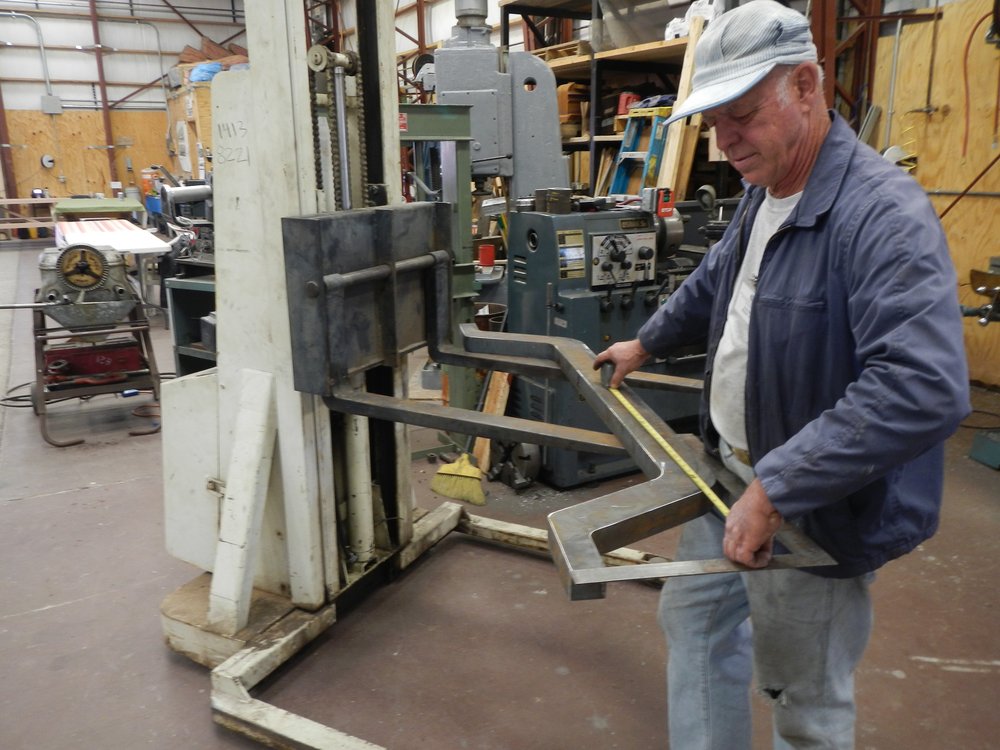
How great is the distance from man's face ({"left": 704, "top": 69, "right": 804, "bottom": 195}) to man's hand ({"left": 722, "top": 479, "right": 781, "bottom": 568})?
0.49m

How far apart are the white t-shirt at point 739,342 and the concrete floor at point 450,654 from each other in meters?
0.91

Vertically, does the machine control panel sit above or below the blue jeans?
above

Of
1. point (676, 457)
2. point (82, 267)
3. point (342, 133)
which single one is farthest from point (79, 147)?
point (676, 457)

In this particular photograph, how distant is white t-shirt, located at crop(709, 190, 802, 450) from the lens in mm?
1248

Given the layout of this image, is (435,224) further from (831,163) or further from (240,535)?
(831,163)

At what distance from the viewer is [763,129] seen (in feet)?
3.58

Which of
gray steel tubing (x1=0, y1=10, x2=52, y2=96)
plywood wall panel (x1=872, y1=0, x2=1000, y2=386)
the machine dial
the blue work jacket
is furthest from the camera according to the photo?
gray steel tubing (x1=0, y1=10, x2=52, y2=96)

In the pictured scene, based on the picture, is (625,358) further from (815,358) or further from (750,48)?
(750,48)

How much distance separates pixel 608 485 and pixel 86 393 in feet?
8.85

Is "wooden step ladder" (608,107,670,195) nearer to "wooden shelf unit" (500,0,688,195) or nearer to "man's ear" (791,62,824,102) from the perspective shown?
"wooden shelf unit" (500,0,688,195)

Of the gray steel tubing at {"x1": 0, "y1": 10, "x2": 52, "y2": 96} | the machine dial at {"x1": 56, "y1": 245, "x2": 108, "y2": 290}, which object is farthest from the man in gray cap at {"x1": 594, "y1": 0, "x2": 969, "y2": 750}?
the gray steel tubing at {"x1": 0, "y1": 10, "x2": 52, "y2": 96}

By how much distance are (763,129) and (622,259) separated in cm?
192

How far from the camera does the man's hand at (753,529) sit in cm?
100

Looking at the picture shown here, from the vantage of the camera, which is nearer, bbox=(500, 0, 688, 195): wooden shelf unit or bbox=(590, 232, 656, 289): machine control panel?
bbox=(590, 232, 656, 289): machine control panel
